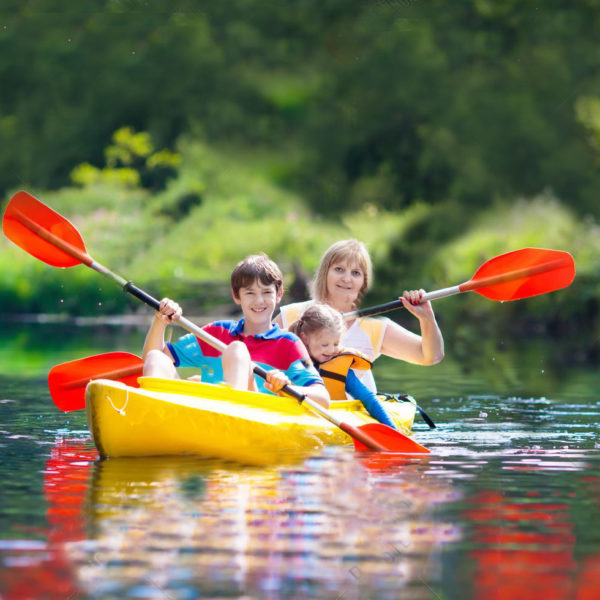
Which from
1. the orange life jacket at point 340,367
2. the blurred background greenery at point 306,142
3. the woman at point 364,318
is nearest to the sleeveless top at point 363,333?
the woman at point 364,318

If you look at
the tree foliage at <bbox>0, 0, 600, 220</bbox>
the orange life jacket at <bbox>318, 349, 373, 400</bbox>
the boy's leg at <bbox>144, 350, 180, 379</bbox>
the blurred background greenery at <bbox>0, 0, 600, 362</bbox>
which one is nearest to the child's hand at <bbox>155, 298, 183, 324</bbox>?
the boy's leg at <bbox>144, 350, 180, 379</bbox>

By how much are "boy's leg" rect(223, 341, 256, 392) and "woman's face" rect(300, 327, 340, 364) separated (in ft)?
2.07

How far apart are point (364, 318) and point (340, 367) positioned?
0.62 m

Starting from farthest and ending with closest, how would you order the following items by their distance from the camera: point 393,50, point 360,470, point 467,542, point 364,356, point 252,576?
point 393,50 < point 364,356 < point 360,470 < point 467,542 < point 252,576

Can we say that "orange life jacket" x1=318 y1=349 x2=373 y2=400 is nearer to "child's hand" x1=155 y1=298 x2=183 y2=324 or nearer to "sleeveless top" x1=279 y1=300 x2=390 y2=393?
"sleeveless top" x1=279 y1=300 x2=390 y2=393

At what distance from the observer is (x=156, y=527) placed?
4113mm

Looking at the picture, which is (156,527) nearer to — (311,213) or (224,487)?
(224,487)

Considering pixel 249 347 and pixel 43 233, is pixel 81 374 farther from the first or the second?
pixel 249 347

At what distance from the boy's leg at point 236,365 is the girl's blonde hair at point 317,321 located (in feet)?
2.01

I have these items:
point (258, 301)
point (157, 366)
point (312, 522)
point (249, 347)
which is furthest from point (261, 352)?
point (312, 522)

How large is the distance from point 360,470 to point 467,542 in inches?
55.0

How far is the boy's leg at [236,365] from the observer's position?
563 centimetres

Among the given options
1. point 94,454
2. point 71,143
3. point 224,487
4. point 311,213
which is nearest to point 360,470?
point 224,487

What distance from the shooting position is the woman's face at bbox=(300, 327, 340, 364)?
6.24m
